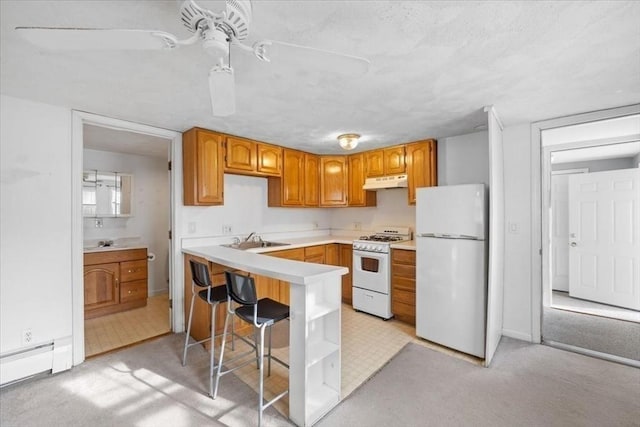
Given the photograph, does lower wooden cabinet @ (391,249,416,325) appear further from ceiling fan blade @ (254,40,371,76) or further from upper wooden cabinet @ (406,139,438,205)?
ceiling fan blade @ (254,40,371,76)

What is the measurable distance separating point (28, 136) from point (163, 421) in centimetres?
242

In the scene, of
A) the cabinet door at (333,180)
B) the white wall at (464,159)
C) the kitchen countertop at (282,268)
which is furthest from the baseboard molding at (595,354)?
the cabinet door at (333,180)

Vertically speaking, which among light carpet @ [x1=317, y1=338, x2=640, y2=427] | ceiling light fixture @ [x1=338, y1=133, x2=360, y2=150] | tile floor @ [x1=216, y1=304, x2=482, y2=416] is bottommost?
light carpet @ [x1=317, y1=338, x2=640, y2=427]

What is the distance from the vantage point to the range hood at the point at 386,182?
11.6 ft

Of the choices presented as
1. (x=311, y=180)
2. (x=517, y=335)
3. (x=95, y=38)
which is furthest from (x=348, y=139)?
(x=517, y=335)

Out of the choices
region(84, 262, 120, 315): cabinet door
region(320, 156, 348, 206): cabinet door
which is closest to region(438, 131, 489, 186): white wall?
region(320, 156, 348, 206): cabinet door

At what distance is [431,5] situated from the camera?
1179 millimetres

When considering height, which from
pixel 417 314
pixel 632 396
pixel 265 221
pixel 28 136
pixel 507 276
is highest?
pixel 28 136

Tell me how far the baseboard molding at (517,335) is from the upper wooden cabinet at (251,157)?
3.24m

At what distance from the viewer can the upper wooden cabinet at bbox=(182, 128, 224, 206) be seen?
2865 millimetres

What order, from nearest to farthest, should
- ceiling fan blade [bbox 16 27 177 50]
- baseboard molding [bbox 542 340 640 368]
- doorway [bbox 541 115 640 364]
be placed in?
ceiling fan blade [bbox 16 27 177 50] < baseboard molding [bbox 542 340 640 368] < doorway [bbox 541 115 640 364]

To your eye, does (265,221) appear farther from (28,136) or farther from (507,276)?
(507,276)

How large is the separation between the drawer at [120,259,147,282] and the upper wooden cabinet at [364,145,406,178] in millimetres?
3425

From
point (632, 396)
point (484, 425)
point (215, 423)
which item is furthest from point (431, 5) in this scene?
point (632, 396)
